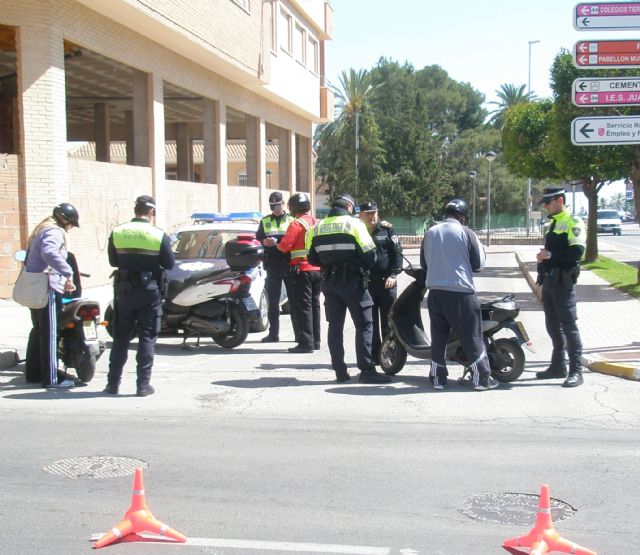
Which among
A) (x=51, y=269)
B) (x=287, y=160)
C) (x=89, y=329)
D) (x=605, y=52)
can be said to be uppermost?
(x=287, y=160)

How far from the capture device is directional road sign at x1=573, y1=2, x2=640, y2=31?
9.66 metres

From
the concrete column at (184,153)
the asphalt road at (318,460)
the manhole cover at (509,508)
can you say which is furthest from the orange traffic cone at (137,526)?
the concrete column at (184,153)

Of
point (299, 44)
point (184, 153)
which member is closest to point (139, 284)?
point (299, 44)

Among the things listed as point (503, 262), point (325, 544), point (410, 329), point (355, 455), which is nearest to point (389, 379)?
point (410, 329)

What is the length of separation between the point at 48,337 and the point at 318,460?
12.1 feet

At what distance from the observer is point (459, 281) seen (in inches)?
320

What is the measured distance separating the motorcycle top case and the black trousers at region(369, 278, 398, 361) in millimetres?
2179

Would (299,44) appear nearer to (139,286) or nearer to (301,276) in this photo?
(301,276)

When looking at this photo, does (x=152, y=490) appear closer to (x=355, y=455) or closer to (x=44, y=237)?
(x=355, y=455)

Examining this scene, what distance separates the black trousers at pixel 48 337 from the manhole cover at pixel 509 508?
4.90m

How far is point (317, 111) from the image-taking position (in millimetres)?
37719

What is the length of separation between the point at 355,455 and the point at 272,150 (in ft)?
146

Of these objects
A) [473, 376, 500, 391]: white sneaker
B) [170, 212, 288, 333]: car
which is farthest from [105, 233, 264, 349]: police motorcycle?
[473, 376, 500, 391]: white sneaker

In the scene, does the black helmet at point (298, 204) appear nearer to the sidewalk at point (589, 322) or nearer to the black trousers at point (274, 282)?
the black trousers at point (274, 282)
